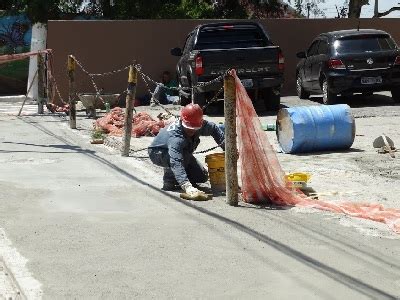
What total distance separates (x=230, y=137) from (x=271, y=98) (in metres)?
10.1

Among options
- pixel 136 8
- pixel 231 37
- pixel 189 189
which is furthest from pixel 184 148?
pixel 136 8

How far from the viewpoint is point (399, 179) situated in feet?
30.7

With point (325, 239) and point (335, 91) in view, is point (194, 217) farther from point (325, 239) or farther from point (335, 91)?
point (335, 91)

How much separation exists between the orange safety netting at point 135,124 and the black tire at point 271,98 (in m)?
3.66

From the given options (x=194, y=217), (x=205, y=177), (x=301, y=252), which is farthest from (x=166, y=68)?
(x=301, y=252)

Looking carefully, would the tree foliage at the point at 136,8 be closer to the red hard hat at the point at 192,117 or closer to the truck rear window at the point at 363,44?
the truck rear window at the point at 363,44

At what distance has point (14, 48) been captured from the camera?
91.8 feet

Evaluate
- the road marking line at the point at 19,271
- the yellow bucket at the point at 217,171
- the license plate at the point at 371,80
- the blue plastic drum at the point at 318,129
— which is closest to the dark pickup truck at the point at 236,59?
the license plate at the point at 371,80

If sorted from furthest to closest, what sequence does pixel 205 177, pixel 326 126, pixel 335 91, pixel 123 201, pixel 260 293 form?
pixel 335 91, pixel 326 126, pixel 205 177, pixel 123 201, pixel 260 293

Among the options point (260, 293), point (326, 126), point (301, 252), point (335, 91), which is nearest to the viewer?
point (260, 293)

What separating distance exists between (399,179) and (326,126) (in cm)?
217

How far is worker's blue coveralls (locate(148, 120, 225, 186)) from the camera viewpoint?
28.1 feet

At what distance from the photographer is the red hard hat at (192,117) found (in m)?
8.45

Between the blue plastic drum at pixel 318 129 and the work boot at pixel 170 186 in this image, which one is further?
the blue plastic drum at pixel 318 129
